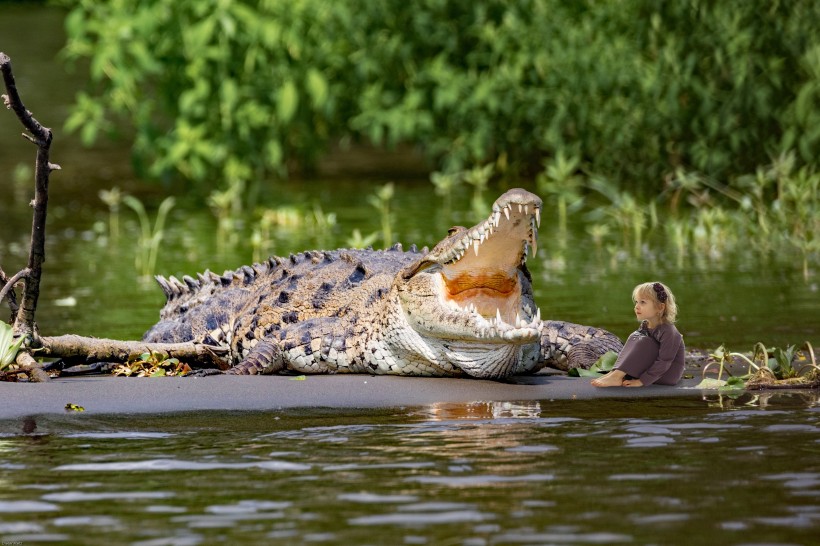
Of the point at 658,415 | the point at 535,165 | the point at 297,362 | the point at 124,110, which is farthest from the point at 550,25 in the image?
the point at 658,415

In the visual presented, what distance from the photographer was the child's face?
25.1ft

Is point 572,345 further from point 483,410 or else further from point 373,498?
point 373,498

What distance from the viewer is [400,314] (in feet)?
26.8

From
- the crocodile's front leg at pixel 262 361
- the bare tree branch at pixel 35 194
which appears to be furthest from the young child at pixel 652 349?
the bare tree branch at pixel 35 194

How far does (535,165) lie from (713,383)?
41.5 ft

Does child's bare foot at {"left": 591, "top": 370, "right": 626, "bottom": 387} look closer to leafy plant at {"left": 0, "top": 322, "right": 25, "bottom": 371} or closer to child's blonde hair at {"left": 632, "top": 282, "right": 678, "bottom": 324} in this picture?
child's blonde hair at {"left": 632, "top": 282, "right": 678, "bottom": 324}

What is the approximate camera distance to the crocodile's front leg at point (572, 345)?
8398 millimetres

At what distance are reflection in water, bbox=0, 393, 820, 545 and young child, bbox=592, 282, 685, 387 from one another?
373 mm

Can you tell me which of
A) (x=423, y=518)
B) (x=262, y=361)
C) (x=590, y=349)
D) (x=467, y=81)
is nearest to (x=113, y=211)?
(x=467, y=81)

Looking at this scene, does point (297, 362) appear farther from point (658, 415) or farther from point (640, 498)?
point (640, 498)

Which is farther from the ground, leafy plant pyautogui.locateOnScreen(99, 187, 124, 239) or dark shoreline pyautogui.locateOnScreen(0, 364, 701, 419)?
leafy plant pyautogui.locateOnScreen(99, 187, 124, 239)

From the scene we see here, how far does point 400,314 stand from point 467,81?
11.2 metres

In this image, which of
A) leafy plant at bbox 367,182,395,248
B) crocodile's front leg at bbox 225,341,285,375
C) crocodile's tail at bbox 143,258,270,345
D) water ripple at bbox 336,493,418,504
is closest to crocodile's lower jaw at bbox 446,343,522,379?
crocodile's front leg at bbox 225,341,285,375

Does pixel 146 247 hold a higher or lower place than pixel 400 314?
higher
